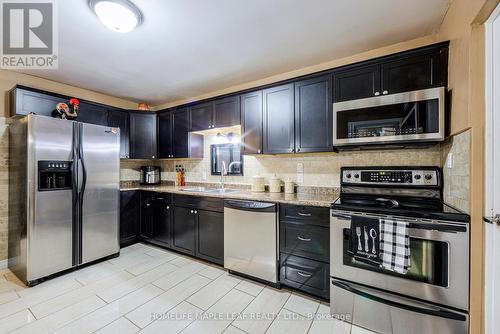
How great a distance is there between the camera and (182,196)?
2959 millimetres

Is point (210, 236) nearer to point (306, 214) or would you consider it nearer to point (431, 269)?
point (306, 214)

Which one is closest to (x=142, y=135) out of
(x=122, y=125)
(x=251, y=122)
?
(x=122, y=125)

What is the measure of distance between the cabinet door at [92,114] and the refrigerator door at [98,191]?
0.55 metres

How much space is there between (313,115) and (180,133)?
2168 millimetres

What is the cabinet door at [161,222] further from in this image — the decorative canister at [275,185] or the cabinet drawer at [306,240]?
the cabinet drawer at [306,240]

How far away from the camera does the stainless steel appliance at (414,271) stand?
1409 millimetres

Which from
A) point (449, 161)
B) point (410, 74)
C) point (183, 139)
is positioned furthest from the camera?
point (183, 139)

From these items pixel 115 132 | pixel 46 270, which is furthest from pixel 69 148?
pixel 46 270

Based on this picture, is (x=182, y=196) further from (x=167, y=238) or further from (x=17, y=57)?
(x=17, y=57)

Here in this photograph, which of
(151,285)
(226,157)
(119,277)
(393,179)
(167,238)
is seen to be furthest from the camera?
(226,157)

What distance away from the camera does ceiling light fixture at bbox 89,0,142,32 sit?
1546 mm

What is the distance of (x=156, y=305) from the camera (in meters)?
1.96

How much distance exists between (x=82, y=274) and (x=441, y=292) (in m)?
3.44

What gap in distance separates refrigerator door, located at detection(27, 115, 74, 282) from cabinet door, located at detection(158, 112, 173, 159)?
1.33 meters
